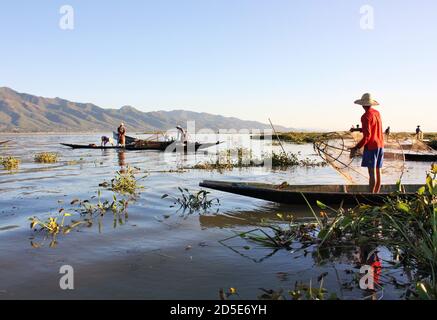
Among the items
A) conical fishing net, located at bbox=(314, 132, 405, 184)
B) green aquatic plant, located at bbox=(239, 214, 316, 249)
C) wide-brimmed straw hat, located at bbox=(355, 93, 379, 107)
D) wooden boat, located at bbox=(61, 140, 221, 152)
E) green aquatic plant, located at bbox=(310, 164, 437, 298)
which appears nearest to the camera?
green aquatic plant, located at bbox=(310, 164, 437, 298)

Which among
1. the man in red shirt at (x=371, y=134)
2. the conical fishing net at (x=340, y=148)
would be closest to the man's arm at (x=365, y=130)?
the man in red shirt at (x=371, y=134)

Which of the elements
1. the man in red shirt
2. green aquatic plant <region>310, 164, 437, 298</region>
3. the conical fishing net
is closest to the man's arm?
the man in red shirt

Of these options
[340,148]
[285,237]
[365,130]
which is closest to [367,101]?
[365,130]

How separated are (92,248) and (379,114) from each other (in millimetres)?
6619

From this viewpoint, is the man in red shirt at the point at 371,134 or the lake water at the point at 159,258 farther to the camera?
the man in red shirt at the point at 371,134

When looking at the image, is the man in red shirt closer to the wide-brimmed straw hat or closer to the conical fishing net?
the wide-brimmed straw hat

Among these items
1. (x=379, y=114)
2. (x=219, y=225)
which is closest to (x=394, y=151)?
(x=379, y=114)

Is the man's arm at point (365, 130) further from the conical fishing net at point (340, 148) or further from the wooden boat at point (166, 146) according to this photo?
the wooden boat at point (166, 146)

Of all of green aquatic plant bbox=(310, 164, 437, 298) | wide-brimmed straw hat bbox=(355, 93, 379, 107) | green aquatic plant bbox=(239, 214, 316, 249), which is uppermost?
wide-brimmed straw hat bbox=(355, 93, 379, 107)

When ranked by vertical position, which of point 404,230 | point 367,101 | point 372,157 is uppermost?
point 367,101

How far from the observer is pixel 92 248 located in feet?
20.4

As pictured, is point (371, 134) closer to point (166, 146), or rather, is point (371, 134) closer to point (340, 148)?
point (340, 148)

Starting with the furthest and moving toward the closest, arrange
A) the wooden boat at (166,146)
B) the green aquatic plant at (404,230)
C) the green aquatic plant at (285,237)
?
1. the wooden boat at (166,146)
2. the green aquatic plant at (285,237)
3. the green aquatic plant at (404,230)

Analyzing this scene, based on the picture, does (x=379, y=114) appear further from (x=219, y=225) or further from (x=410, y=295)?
(x=410, y=295)
